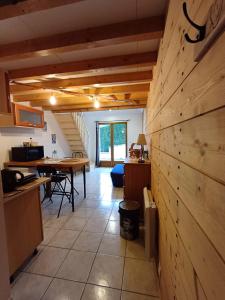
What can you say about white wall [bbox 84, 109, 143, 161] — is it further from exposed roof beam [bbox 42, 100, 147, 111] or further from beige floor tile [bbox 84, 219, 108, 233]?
beige floor tile [bbox 84, 219, 108, 233]

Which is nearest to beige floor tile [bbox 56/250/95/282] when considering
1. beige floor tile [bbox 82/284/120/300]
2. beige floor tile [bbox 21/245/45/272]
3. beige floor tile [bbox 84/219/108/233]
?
beige floor tile [bbox 82/284/120/300]

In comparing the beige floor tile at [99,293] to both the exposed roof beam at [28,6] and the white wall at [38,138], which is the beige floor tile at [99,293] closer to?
the exposed roof beam at [28,6]

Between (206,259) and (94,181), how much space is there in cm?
485

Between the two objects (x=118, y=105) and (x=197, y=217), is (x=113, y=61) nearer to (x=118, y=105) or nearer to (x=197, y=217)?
(x=197, y=217)

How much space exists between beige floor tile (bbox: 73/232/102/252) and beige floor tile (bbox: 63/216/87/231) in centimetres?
20

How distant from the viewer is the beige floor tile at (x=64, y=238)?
2.19m

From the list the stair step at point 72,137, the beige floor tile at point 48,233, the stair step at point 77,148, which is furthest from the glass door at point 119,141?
the beige floor tile at point 48,233

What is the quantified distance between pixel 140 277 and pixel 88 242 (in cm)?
83

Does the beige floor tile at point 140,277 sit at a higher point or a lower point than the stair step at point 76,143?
lower

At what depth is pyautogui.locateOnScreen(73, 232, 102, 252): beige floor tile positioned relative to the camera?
2.11 m

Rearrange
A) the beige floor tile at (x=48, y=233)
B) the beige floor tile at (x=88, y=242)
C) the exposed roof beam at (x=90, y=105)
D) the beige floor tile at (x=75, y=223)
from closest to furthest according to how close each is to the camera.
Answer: the beige floor tile at (x=88, y=242), the beige floor tile at (x=48, y=233), the beige floor tile at (x=75, y=223), the exposed roof beam at (x=90, y=105)

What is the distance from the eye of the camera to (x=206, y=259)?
535 mm

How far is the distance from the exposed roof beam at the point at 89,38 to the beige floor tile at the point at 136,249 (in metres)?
2.36

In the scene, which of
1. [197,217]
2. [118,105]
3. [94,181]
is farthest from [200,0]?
[94,181]
